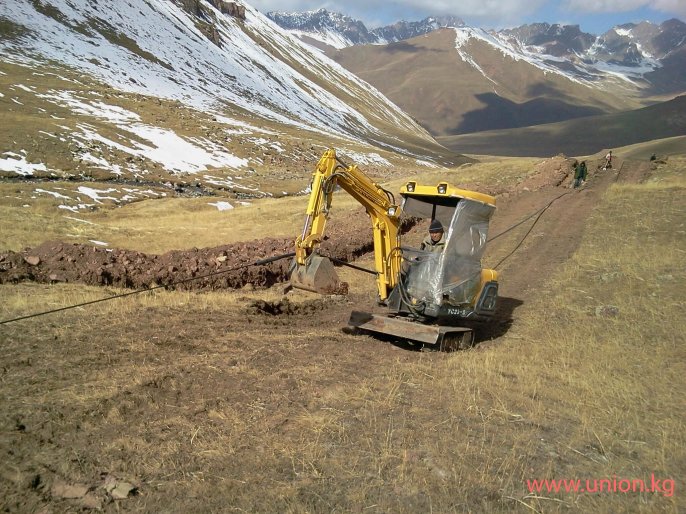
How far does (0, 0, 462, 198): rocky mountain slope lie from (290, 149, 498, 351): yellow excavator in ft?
119

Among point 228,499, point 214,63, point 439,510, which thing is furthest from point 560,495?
point 214,63

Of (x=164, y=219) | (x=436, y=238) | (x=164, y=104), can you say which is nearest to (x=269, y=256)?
(x=436, y=238)

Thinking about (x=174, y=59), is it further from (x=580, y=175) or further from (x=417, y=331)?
(x=417, y=331)

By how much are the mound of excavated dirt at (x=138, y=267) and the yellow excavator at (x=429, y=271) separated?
3795 mm

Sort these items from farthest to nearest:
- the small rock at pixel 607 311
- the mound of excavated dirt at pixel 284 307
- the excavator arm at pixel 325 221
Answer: the small rock at pixel 607 311 → the mound of excavated dirt at pixel 284 307 → the excavator arm at pixel 325 221

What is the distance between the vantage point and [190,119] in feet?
248

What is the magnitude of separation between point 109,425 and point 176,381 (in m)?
1.47

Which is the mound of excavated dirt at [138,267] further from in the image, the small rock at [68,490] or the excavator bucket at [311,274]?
the small rock at [68,490]

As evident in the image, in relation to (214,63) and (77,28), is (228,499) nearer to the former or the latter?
(77,28)

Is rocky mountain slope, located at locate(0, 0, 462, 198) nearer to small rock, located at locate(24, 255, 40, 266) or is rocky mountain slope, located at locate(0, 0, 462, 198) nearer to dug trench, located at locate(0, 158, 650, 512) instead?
small rock, located at locate(24, 255, 40, 266)

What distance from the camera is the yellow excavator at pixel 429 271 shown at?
10719mm

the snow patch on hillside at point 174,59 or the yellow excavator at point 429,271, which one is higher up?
the snow patch on hillside at point 174,59

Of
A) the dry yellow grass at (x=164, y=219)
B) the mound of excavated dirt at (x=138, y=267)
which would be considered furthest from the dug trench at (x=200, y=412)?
the dry yellow grass at (x=164, y=219)

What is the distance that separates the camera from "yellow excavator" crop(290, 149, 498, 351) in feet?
Answer: 35.2
